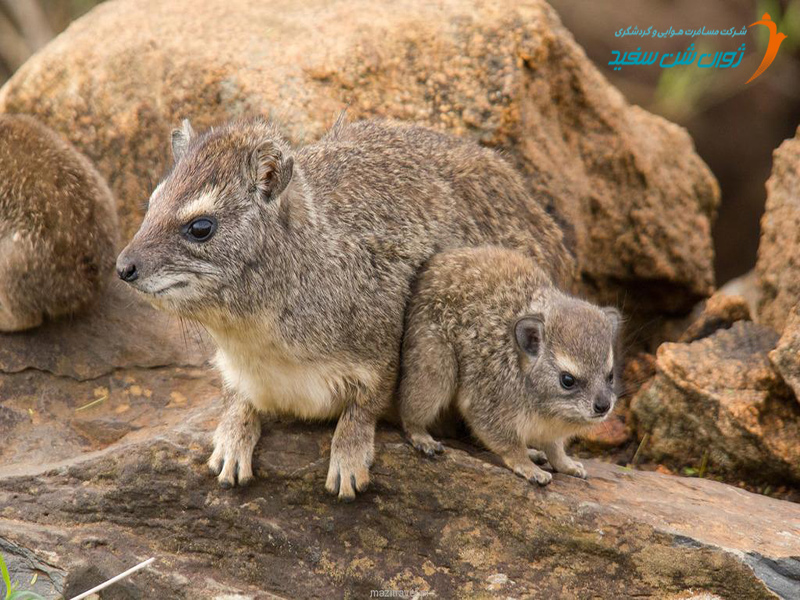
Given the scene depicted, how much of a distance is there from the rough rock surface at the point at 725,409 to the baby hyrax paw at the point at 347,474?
9.63 ft

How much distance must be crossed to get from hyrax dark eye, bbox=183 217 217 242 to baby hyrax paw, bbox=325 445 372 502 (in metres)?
1.65

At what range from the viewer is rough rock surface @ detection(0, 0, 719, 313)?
358 inches

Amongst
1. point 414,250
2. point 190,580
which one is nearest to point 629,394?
point 414,250

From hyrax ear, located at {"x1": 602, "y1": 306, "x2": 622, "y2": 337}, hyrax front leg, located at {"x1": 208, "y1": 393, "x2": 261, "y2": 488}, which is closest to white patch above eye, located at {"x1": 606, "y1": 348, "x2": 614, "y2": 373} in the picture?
hyrax ear, located at {"x1": 602, "y1": 306, "x2": 622, "y2": 337}

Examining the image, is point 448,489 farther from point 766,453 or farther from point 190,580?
point 766,453

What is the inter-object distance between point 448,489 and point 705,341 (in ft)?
9.78

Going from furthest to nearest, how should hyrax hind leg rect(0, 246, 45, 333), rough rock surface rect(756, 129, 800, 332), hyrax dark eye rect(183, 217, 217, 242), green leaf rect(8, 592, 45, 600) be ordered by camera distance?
rough rock surface rect(756, 129, 800, 332) → hyrax hind leg rect(0, 246, 45, 333) → hyrax dark eye rect(183, 217, 217, 242) → green leaf rect(8, 592, 45, 600)

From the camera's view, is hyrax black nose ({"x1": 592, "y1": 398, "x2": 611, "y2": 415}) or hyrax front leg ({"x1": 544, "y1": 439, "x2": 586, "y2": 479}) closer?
hyrax black nose ({"x1": 592, "y1": 398, "x2": 611, "y2": 415})

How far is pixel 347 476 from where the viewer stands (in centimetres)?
638

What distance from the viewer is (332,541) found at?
641 centimetres

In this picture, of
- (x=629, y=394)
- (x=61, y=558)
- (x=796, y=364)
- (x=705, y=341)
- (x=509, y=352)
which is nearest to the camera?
(x=61, y=558)

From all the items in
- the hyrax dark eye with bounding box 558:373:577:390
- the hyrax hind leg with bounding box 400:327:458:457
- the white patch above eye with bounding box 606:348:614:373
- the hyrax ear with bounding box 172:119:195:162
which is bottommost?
the white patch above eye with bounding box 606:348:614:373

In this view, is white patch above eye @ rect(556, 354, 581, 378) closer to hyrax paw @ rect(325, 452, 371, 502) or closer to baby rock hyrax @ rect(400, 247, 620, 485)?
baby rock hyrax @ rect(400, 247, 620, 485)

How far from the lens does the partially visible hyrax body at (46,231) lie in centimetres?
795
